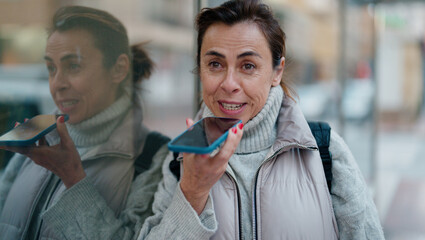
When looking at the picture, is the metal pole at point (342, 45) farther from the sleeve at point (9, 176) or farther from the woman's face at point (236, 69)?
the sleeve at point (9, 176)

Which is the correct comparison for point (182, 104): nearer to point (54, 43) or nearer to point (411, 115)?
point (54, 43)

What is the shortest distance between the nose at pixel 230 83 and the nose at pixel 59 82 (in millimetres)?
656

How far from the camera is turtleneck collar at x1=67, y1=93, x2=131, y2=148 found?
6.07ft

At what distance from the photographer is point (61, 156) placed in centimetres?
176

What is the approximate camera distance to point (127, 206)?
198 centimetres

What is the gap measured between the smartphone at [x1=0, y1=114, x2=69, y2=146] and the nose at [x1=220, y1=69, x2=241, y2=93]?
0.71 metres

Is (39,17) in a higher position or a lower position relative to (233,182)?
higher

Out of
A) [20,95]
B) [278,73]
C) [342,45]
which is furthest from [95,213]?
[342,45]

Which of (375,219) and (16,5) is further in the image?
(16,5)

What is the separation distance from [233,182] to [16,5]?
49.4 inches

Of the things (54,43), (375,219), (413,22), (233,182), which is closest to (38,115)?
(54,43)

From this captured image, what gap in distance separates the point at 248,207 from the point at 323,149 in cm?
38

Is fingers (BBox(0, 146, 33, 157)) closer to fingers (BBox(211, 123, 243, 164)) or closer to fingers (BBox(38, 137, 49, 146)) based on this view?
fingers (BBox(38, 137, 49, 146))

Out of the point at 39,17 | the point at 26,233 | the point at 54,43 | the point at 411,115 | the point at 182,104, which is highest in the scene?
the point at 39,17
